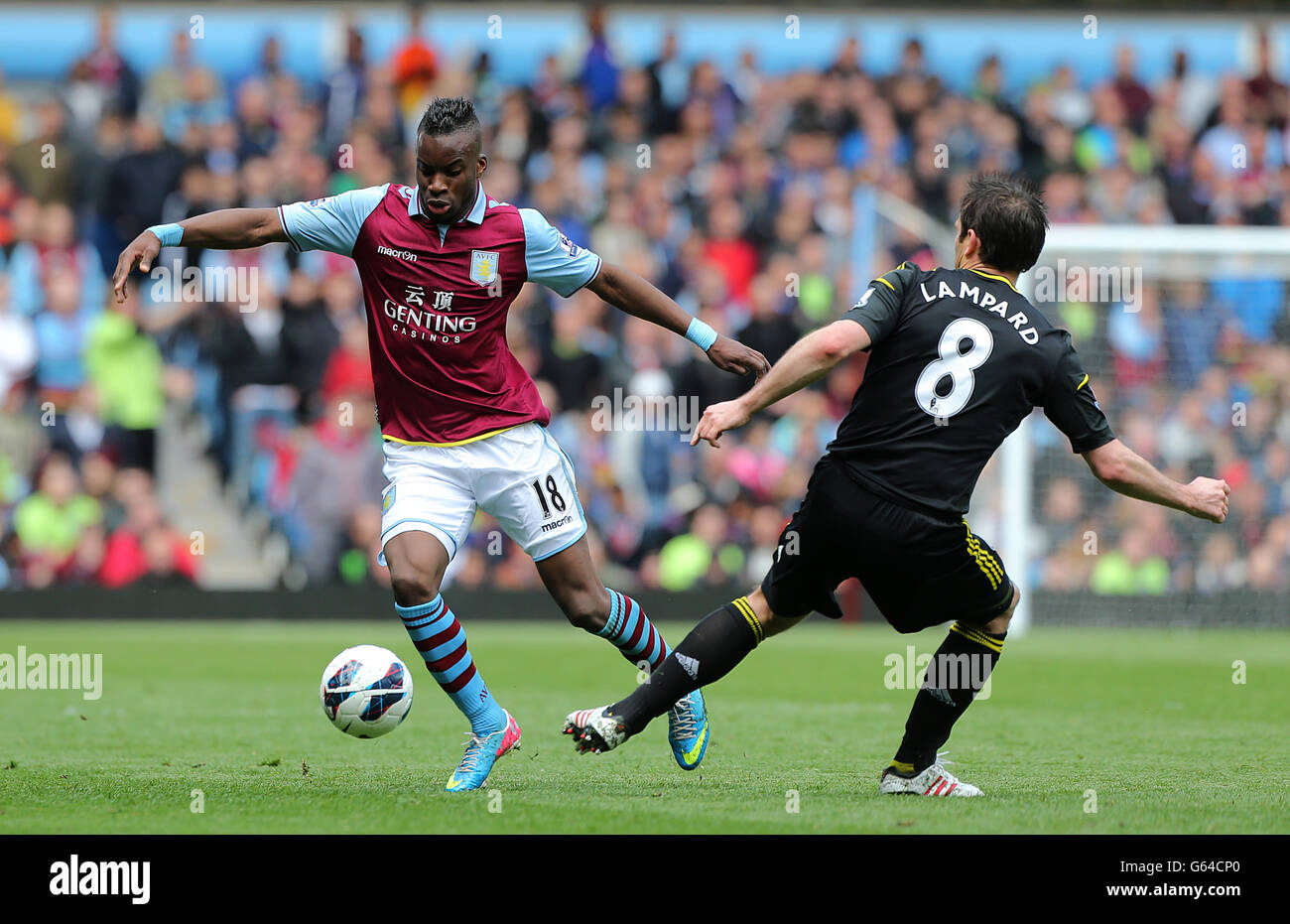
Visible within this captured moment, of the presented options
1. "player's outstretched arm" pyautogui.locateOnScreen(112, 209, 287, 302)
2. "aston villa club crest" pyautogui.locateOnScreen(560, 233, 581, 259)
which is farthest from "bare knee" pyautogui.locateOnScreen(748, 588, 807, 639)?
"player's outstretched arm" pyautogui.locateOnScreen(112, 209, 287, 302)

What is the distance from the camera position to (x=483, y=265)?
741 cm

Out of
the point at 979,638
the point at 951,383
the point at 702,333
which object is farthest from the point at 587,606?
the point at 951,383

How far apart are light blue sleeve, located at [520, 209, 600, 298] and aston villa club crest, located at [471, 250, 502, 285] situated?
0.15 metres

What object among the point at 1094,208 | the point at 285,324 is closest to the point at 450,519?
the point at 285,324

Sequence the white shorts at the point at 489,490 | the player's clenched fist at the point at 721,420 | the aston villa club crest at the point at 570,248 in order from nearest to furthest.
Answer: the player's clenched fist at the point at 721,420, the white shorts at the point at 489,490, the aston villa club crest at the point at 570,248

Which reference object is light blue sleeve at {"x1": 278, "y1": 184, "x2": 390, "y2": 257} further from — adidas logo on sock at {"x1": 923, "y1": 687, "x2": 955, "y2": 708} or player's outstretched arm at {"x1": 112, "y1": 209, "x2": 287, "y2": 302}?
adidas logo on sock at {"x1": 923, "y1": 687, "x2": 955, "y2": 708}

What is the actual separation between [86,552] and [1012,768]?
11360 mm

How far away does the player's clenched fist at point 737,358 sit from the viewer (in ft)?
24.1

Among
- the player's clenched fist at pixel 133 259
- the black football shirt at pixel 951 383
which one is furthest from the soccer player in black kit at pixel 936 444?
the player's clenched fist at pixel 133 259

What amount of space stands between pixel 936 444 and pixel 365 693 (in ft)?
8.67

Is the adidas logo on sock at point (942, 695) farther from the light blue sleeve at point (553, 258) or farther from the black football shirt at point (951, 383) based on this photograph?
the light blue sleeve at point (553, 258)

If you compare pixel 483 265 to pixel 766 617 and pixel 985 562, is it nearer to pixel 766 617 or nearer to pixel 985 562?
pixel 766 617

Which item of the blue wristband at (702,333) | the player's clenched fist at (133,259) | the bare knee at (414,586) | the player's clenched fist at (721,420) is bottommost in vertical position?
the bare knee at (414,586)

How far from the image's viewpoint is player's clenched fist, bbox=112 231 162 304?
6750 mm
